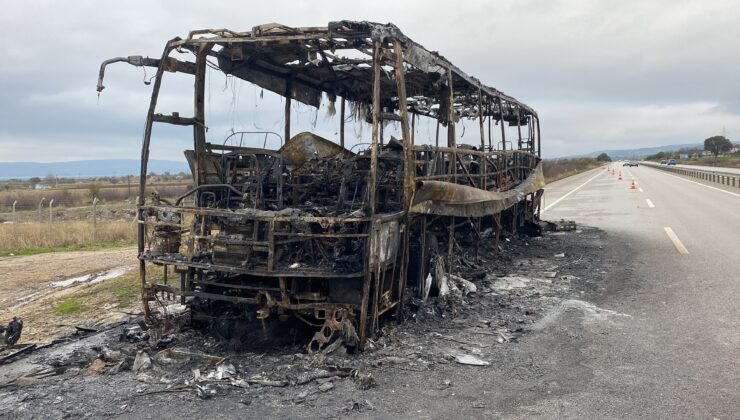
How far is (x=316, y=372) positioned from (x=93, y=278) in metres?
7.76

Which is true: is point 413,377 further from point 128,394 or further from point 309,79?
point 309,79

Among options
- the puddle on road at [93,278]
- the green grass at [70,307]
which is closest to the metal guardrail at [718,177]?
the puddle on road at [93,278]

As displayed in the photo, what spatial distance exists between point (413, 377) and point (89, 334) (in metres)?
4.17

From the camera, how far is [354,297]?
535 cm

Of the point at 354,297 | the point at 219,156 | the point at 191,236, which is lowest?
the point at 354,297

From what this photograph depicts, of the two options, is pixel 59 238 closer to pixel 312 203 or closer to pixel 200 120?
pixel 200 120

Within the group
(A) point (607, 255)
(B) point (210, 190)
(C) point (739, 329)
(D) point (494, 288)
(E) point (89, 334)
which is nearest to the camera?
(C) point (739, 329)

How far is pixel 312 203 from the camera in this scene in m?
7.06

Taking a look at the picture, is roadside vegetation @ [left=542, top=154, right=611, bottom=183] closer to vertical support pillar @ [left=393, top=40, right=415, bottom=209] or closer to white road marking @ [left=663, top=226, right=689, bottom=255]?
white road marking @ [left=663, top=226, right=689, bottom=255]

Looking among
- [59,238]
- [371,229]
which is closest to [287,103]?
[371,229]

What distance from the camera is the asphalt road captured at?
4035 millimetres

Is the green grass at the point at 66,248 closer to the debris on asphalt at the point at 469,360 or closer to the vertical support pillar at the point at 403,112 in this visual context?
the vertical support pillar at the point at 403,112

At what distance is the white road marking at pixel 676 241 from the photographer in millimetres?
10503

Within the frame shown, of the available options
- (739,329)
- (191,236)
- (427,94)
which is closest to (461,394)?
(191,236)
